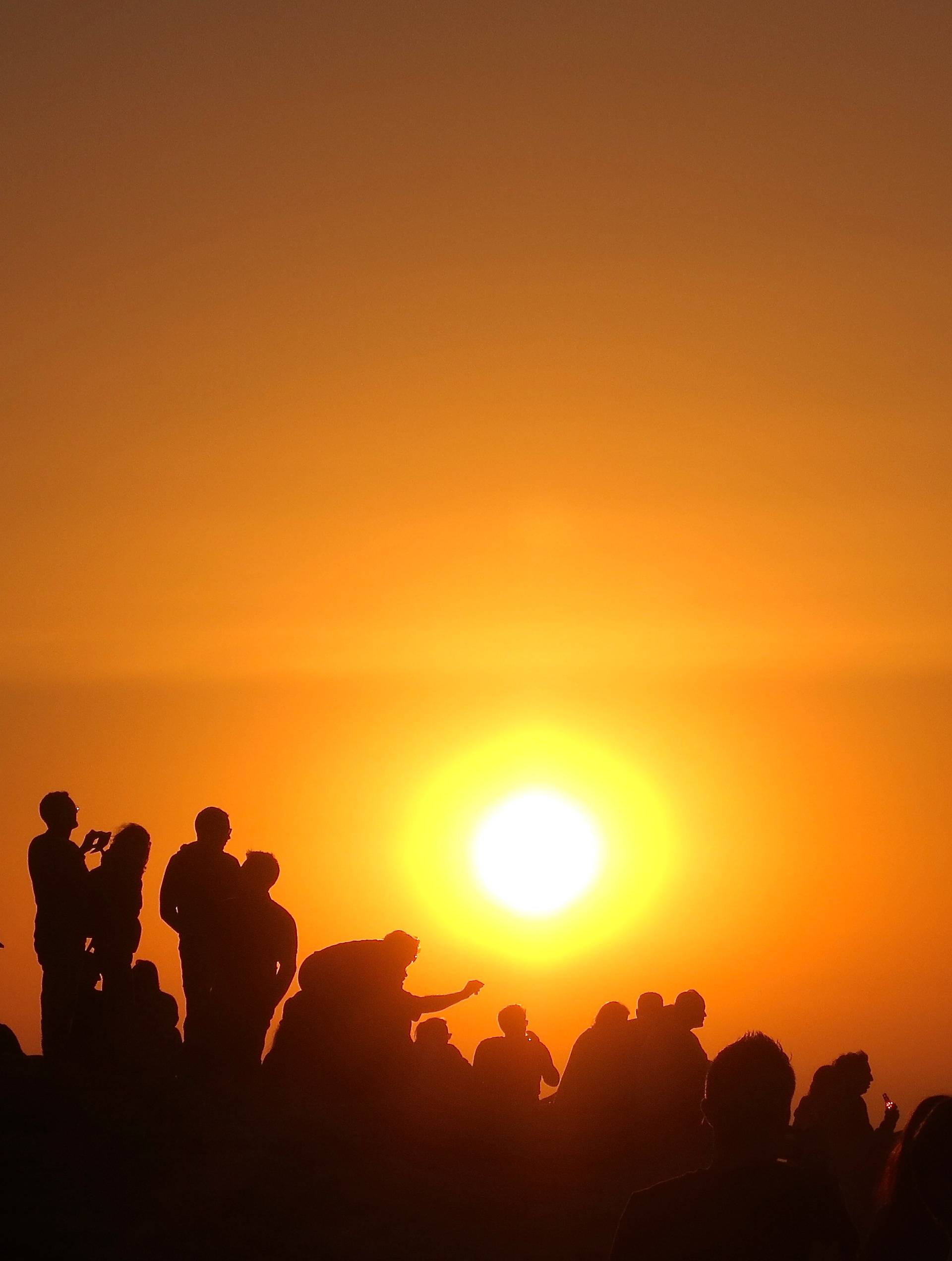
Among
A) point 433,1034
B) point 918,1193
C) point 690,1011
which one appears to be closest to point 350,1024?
point 433,1034

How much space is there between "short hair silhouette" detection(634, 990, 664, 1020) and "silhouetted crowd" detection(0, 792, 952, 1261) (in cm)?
2

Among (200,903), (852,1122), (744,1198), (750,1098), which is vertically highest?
(200,903)

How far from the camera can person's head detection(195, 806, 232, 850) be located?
11203 mm

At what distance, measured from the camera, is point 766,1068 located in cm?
462

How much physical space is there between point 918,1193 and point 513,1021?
23.0 feet

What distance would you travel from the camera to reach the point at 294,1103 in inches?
416

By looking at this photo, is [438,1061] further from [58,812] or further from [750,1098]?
[750,1098]

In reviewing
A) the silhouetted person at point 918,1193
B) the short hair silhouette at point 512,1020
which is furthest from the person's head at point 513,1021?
the silhouetted person at point 918,1193

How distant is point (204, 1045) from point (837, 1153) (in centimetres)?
467

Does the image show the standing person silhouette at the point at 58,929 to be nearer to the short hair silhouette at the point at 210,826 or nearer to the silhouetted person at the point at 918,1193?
the short hair silhouette at the point at 210,826

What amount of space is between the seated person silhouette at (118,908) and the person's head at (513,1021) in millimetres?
2963

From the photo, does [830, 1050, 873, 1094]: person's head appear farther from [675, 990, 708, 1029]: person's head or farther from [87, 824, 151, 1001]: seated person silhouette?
[87, 824, 151, 1001]: seated person silhouette

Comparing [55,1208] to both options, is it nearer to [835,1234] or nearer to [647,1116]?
[647,1116]

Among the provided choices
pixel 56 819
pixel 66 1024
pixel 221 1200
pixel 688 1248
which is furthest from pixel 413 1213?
pixel 688 1248
